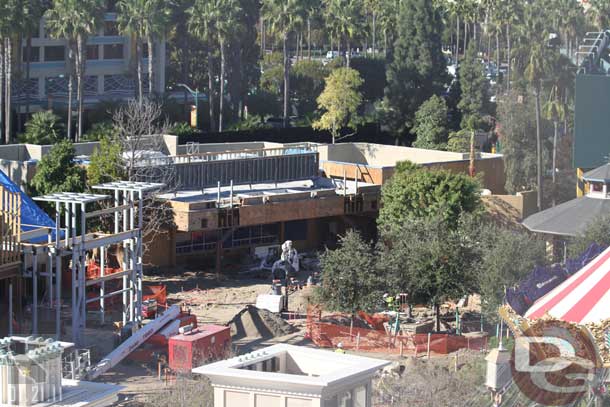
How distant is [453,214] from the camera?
5231 centimetres

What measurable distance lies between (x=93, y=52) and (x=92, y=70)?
1339 mm

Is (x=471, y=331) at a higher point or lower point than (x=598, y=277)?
lower

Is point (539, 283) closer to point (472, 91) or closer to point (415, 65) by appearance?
point (472, 91)

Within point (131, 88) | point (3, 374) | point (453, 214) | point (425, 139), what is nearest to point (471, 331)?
point (453, 214)

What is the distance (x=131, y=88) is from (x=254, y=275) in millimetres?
43002

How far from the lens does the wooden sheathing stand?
131 feet

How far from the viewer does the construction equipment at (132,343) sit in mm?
37531

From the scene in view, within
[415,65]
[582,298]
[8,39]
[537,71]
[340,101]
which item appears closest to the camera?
[582,298]

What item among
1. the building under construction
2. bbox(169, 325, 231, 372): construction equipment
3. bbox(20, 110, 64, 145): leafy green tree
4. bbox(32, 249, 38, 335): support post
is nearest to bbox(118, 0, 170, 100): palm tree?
bbox(20, 110, 64, 145): leafy green tree

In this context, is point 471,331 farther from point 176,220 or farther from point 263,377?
point 263,377

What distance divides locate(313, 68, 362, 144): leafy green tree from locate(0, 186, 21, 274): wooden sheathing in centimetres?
4618

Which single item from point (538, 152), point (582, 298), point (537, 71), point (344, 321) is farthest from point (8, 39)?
point (582, 298)

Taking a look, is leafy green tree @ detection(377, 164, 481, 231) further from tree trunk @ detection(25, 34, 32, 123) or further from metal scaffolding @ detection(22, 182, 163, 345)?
tree trunk @ detection(25, 34, 32, 123)

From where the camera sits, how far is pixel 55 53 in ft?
299
